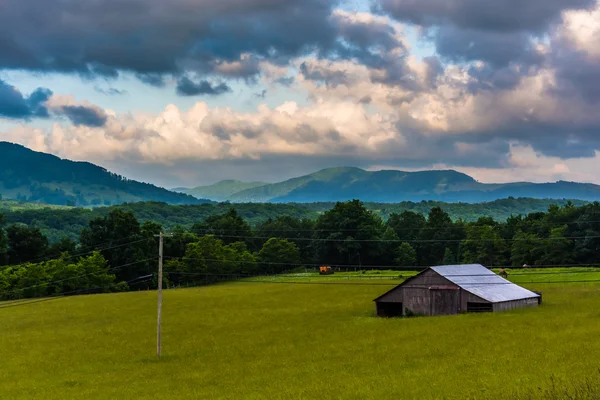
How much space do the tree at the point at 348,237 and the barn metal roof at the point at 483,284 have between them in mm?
77437

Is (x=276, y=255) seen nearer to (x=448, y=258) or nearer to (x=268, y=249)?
(x=268, y=249)

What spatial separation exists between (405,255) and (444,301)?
86.3 meters

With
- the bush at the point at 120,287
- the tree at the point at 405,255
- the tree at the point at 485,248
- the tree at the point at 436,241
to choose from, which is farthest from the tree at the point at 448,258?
the bush at the point at 120,287

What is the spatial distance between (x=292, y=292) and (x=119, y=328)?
36.5 m

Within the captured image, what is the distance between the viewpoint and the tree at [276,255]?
144 m

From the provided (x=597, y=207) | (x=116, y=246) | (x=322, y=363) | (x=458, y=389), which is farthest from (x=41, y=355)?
Answer: (x=597, y=207)

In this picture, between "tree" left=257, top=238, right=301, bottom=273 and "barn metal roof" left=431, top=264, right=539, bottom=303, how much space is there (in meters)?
77.2

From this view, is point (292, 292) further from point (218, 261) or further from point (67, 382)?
point (67, 382)

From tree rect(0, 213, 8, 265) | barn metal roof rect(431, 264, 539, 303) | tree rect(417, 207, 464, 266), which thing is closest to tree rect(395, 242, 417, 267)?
tree rect(417, 207, 464, 266)

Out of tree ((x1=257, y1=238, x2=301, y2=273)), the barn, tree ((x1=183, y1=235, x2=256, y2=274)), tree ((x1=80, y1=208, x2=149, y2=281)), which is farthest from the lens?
tree ((x1=257, y1=238, x2=301, y2=273))

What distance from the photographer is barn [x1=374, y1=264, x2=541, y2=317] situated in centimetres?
6100

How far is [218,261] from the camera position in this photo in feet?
427

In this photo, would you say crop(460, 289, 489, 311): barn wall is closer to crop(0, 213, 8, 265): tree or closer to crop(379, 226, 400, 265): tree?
crop(379, 226, 400, 265): tree

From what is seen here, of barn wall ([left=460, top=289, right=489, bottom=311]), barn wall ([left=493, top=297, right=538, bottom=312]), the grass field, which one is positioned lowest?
the grass field
